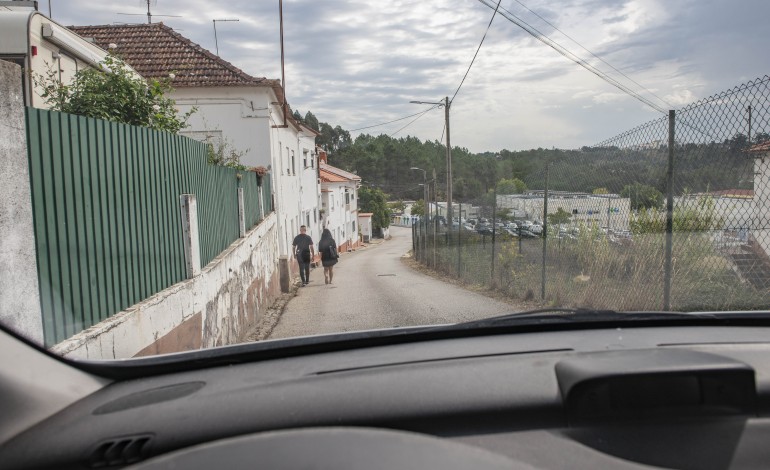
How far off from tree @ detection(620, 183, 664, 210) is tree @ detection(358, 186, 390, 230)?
59336 millimetres

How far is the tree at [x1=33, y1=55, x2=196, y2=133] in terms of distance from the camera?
24.0 feet

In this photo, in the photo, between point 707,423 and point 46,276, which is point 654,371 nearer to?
point 707,423

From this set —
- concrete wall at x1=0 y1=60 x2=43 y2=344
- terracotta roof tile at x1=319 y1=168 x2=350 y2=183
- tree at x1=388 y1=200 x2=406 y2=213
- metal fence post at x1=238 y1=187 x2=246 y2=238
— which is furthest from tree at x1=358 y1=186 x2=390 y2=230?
concrete wall at x1=0 y1=60 x2=43 y2=344

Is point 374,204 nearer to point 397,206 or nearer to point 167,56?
point 397,206

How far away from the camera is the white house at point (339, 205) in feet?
136

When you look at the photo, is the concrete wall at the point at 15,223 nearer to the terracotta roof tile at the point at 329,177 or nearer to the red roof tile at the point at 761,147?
the red roof tile at the point at 761,147

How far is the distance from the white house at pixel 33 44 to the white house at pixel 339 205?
2842 centimetres

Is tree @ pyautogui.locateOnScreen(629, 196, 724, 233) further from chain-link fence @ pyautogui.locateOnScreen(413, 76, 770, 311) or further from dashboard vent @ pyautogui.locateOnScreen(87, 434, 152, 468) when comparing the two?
dashboard vent @ pyautogui.locateOnScreen(87, 434, 152, 468)

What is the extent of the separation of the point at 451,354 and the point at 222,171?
838 cm

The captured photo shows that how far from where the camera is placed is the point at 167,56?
1927 cm

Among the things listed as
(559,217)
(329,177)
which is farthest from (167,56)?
(329,177)

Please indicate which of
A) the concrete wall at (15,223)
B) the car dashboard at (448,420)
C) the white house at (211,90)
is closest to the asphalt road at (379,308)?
the concrete wall at (15,223)

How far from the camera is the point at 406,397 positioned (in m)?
1.69

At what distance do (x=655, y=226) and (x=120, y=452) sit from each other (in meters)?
6.28
